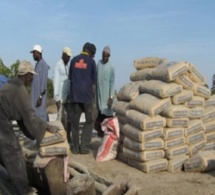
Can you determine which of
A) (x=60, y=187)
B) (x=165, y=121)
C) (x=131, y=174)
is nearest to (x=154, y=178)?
(x=131, y=174)

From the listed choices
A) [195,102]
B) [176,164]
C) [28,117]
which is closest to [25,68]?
[28,117]

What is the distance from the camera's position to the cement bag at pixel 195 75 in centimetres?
622

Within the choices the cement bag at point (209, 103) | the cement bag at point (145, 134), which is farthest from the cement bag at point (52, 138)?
the cement bag at point (209, 103)

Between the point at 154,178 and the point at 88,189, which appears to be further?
the point at 154,178

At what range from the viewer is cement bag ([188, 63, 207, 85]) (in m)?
6.22

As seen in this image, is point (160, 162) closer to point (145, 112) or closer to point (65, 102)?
point (145, 112)

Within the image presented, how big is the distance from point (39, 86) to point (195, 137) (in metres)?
2.77

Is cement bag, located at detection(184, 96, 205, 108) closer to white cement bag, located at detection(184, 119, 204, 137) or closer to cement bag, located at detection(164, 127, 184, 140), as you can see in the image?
white cement bag, located at detection(184, 119, 204, 137)

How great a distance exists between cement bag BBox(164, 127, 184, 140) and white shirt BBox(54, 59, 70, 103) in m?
2.37

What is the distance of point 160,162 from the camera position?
226 inches

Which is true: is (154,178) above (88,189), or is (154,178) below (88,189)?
below

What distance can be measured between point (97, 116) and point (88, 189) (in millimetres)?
3821

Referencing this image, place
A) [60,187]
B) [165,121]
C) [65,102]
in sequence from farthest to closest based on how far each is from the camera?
[65,102]
[165,121]
[60,187]

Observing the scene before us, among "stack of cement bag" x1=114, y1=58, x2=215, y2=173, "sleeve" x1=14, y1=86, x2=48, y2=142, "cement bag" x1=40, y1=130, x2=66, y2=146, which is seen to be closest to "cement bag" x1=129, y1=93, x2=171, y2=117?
"stack of cement bag" x1=114, y1=58, x2=215, y2=173
